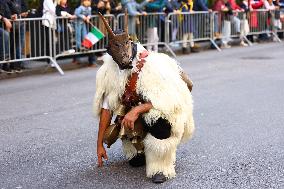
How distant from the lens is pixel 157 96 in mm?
5199

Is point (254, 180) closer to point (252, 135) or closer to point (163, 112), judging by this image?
point (163, 112)

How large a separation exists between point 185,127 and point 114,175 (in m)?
0.76

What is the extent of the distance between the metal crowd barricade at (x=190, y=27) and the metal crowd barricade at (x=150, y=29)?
16 cm

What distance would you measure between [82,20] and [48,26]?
1.01 m

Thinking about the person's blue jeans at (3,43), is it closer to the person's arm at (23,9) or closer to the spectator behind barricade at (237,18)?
the person's arm at (23,9)

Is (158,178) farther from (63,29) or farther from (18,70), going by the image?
(63,29)

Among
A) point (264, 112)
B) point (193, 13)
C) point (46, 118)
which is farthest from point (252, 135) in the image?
point (193, 13)

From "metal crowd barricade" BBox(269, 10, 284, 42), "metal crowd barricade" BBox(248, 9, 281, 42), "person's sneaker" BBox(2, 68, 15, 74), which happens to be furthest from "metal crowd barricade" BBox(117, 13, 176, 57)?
"metal crowd barricade" BBox(269, 10, 284, 42)

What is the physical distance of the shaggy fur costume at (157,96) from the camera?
5211 mm

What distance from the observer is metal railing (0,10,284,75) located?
1241cm

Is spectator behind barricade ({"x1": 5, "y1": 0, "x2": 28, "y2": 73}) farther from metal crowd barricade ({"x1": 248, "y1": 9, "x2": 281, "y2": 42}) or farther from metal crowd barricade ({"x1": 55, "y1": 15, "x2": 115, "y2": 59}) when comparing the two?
metal crowd barricade ({"x1": 248, "y1": 9, "x2": 281, "y2": 42})

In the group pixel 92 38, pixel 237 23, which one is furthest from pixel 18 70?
pixel 237 23

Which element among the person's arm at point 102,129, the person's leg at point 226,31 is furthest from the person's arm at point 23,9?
the person's arm at point 102,129

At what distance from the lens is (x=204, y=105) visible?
8969mm
